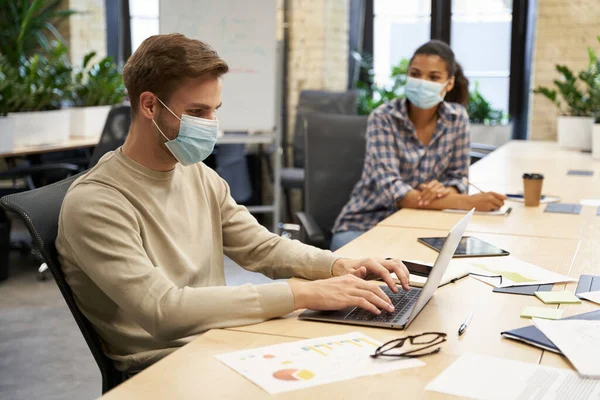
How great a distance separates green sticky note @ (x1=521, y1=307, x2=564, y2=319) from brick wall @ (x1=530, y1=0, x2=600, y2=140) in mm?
4722

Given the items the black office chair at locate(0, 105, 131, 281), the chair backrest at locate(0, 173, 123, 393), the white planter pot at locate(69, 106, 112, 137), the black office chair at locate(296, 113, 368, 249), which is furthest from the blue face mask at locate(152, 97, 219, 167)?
the white planter pot at locate(69, 106, 112, 137)

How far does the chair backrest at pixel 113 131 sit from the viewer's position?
13.2 ft

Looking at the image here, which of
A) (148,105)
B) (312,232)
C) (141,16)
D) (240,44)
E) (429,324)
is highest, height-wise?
(141,16)

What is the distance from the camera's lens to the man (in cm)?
156

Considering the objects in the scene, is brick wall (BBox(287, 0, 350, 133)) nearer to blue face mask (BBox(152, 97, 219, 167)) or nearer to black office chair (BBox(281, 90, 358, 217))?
black office chair (BBox(281, 90, 358, 217))

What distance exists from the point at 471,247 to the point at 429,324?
0.74 m

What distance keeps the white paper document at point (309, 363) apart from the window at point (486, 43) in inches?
220

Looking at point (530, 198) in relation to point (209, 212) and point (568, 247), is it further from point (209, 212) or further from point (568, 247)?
point (209, 212)

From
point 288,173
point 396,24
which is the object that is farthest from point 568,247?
point 396,24

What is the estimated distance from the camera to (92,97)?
5.54 meters

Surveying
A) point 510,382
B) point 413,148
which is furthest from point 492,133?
point 510,382

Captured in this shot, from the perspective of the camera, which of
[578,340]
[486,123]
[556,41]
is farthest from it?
[486,123]

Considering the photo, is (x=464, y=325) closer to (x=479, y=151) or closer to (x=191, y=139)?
(x=191, y=139)

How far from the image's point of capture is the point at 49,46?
7.07 meters
